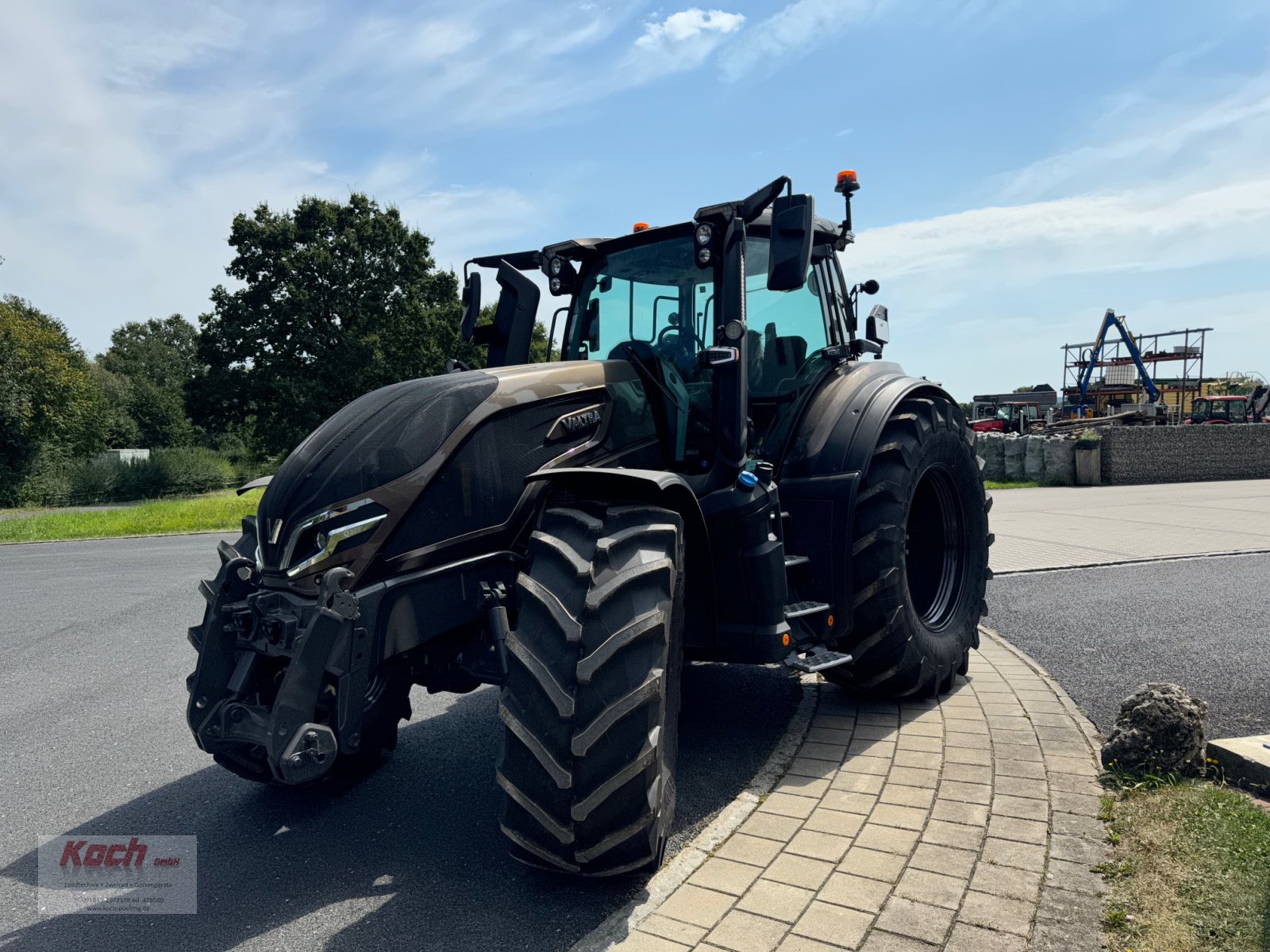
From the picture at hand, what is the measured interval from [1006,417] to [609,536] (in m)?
34.5

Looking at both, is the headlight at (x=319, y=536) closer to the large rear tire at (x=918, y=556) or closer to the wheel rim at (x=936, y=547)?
the large rear tire at (x=918, y=556)

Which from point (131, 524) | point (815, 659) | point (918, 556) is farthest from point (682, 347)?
point (131, 524)

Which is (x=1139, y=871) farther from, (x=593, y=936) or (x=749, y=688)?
(x=749, y=688)

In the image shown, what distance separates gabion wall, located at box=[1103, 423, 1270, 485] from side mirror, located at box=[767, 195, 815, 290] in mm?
18859

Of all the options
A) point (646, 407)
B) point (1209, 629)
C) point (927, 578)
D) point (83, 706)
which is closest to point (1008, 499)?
point (1209, 629)

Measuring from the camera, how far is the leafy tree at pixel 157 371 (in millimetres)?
56562

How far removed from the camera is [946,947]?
2.26 meters

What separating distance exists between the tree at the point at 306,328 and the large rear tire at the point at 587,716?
101 feet

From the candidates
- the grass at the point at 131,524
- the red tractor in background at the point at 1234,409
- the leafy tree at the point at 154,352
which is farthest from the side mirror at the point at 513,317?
the leafy tree at the point at 154,352

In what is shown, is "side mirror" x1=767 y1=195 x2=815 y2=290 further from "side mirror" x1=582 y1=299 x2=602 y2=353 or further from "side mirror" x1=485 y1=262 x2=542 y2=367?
"side mirror" x1=485 y1=262 x2=542 y2=367

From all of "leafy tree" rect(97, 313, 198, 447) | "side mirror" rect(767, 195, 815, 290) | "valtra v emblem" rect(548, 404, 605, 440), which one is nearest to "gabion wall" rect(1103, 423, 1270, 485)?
"side mirror" rect(767, 195, 815, 290)

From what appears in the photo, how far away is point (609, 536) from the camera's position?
8.70 feet

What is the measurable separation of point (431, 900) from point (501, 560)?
115cm

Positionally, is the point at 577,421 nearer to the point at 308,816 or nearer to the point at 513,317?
the point at 513,317
